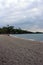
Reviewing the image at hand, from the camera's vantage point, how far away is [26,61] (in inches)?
457

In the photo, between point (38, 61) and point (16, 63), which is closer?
point (16, 63)

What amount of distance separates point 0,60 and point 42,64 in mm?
2495

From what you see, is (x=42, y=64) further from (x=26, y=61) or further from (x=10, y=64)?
(x=10, y=64)

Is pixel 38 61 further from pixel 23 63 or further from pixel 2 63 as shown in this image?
pixel 2 63

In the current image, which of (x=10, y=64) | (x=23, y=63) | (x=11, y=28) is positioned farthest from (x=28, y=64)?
(x=11, y=28)

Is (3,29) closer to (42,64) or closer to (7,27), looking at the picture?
(7,27)

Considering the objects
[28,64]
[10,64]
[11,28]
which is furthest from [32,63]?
[11,28]

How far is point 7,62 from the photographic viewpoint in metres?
10.9

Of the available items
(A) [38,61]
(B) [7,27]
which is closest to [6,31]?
(B) [7,27]

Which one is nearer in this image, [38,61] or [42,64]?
[42,64]

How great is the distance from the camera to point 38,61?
1173 centimetres

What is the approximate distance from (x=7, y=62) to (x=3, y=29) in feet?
603

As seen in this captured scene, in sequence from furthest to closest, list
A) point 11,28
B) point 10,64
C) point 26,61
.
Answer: point 11,28 → point 26,61 → point 10,64

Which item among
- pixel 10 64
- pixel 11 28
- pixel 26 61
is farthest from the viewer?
pixel 11 28
